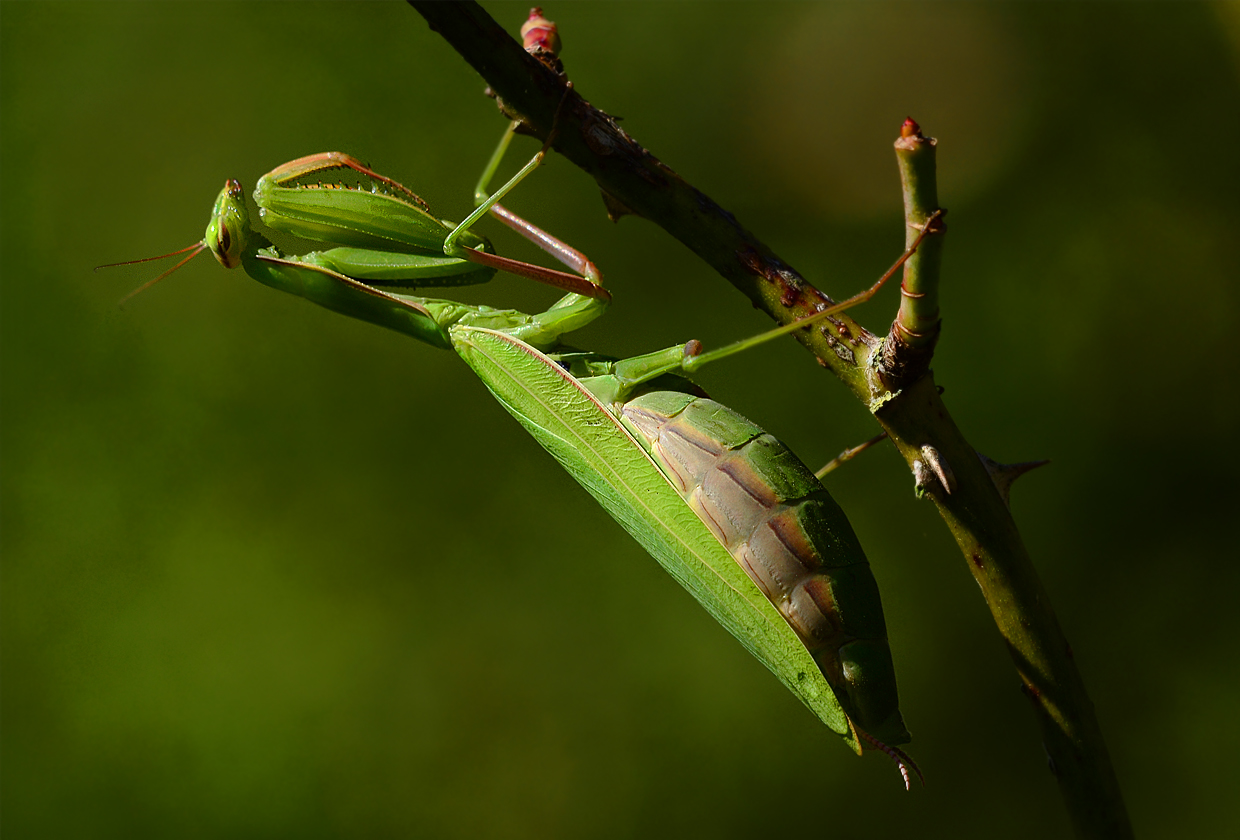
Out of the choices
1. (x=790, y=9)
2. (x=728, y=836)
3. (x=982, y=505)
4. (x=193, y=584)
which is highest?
(x=790, y=9)

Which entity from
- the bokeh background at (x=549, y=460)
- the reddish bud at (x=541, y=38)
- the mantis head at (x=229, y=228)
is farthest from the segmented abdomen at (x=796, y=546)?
the bokeh background at (x=549, y=460)

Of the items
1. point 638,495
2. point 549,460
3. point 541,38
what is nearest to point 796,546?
point 638,495

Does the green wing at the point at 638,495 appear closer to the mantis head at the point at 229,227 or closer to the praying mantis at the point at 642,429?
the praying mantis at the point at 642,429

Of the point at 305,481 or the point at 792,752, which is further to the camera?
the point at 305,481

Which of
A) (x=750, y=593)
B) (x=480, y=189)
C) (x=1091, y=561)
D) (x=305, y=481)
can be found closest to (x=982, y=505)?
(x=750, y=593)

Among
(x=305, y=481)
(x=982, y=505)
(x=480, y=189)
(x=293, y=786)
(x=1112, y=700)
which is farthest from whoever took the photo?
(x=305, y=481)

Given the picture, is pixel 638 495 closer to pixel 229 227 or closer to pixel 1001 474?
pixel 1001 474

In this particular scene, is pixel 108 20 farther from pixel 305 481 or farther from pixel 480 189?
pixel 480 189
